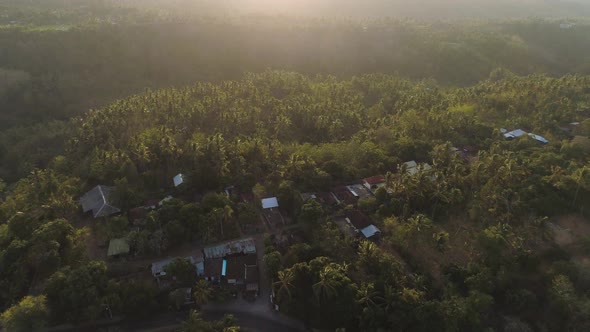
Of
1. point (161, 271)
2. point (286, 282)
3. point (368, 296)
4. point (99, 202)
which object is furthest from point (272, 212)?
point (99, 202)

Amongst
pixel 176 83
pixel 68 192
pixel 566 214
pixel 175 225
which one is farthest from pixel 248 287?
pixel 176 83

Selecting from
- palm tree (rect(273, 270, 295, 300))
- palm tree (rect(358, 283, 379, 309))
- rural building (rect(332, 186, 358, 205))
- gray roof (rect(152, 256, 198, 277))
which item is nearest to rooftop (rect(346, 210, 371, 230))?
rural building (rect(332, 186, 358, 205))

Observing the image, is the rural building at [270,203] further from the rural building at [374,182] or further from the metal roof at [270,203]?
the rural building at [374,182]

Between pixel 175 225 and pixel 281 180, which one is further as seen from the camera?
pixel 281 180

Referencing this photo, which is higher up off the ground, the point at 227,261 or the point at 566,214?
the point at 566,214

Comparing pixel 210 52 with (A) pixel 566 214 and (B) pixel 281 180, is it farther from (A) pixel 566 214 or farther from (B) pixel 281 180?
(A) pixel 566 214

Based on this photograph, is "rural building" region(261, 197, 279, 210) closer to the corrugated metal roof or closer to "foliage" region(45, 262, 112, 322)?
the corrugated metal roof

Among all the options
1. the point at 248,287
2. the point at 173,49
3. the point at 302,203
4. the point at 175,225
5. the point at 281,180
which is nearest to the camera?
the point at 248,287
